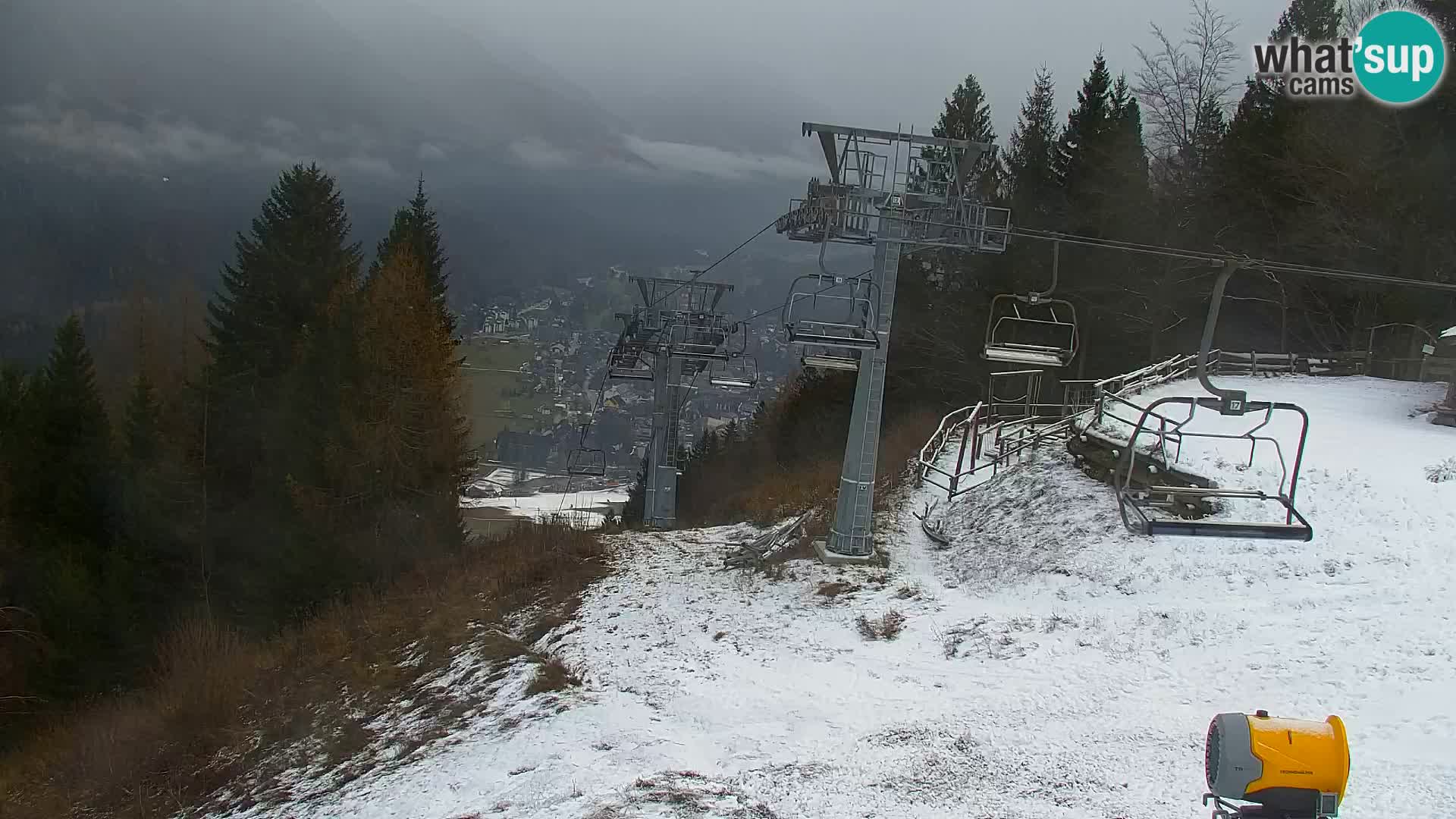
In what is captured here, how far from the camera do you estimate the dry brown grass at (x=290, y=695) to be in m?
12.7

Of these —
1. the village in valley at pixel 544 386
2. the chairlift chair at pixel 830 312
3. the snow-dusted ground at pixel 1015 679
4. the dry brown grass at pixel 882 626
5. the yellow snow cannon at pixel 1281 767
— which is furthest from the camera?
the village in valley at pixel 544 386

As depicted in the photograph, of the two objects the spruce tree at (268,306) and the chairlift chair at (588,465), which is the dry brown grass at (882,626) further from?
the spruce tree at (268,306)

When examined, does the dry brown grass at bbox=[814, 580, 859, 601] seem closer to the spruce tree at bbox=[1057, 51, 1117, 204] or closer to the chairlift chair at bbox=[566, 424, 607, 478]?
the chairlift chair at bbox=[566, 424, 607, 478]

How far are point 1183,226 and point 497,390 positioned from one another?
33341mm

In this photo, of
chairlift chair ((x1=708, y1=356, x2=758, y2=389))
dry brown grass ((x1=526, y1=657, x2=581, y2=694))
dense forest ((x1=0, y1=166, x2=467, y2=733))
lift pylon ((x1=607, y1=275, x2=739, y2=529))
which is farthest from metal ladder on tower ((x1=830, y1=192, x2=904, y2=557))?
dense forest ((x1=0, y1=166, x2=467, y2=733))

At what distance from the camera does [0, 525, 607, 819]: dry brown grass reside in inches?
500

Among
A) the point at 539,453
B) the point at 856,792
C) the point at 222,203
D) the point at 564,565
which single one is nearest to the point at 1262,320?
the point at 564,565

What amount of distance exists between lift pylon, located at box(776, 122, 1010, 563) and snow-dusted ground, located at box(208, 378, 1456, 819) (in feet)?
10.9

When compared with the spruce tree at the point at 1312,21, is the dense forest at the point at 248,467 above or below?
below

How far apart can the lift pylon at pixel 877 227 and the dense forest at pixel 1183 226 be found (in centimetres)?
938

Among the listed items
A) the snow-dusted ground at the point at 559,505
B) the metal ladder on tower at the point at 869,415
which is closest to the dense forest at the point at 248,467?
the snow-dusted ground at the point at 559,505

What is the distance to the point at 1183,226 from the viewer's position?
3253 centimetres

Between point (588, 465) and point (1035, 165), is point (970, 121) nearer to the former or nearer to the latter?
point (1035, 165)

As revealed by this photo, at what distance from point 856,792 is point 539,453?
4123 cm
